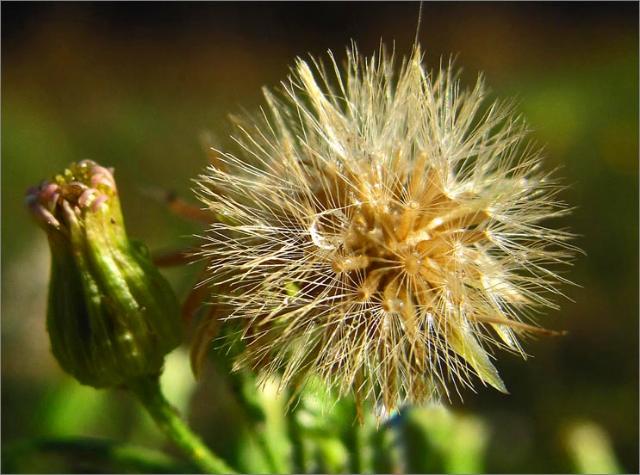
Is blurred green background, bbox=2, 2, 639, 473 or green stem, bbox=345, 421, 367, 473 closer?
green stem, bbox=345, 421, 367, 473

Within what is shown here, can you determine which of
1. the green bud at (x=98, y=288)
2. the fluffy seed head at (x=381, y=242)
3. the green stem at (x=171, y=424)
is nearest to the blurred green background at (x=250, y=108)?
the green stem at (x=171, y=424)

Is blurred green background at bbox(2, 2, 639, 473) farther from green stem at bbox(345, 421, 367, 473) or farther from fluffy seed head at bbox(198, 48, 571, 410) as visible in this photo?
fluffy seed head at bbox(198, 48, 571, 410)

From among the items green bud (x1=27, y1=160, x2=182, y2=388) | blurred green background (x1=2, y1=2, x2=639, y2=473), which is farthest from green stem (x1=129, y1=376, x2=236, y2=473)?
blurred green background (x1=2, y1=2, x2=639, y2=473)

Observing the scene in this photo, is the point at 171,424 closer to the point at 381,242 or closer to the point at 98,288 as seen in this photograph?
the point at 98,288

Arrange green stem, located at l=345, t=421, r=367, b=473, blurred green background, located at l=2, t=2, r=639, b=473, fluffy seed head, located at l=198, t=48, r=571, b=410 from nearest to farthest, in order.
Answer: fluffy seed head, located at l=198, t=48, r=571, b=410 < green stem, located at l=345, t=421, r=367, b=473 < blurred green background, located at l=2, t=2, r=639, b=473

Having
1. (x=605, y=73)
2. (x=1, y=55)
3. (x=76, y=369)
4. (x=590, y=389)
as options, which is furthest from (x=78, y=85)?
(x=76, y=369)

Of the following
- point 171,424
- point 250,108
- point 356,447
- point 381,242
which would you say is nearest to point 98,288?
point 171,424

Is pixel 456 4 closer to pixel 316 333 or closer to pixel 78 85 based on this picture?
pixel 78 85
